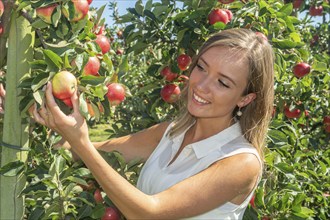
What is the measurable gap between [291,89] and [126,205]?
1619 millimetres

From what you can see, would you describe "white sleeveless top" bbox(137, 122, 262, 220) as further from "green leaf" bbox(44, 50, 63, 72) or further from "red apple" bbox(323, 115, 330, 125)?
"red apple" bbox(323, 115, 330, 125)

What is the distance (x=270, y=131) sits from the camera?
2.17m

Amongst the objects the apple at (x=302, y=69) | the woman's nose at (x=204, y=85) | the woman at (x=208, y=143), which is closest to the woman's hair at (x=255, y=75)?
the woman at (x=208, y=143)

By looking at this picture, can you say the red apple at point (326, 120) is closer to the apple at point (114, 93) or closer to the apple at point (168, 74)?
the apple at point (168, 74)

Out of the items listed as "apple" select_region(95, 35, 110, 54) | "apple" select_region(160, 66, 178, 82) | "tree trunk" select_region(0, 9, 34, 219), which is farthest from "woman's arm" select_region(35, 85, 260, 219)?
"apple" select_region(160, 66, 178, 82)

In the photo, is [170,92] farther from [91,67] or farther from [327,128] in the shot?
[327,128]

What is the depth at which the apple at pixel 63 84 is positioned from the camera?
4.19ft

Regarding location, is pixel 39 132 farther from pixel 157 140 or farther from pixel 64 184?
pixel 157 140

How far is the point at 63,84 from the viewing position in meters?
1.28

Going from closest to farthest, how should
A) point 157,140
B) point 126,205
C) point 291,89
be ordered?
point 126,205, point 157,140, point 291,89

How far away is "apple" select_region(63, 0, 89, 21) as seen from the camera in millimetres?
1377

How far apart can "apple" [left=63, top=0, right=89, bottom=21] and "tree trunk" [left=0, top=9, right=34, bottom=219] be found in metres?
0.15

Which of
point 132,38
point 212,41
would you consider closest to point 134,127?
point 132,38

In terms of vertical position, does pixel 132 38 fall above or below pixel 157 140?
above
